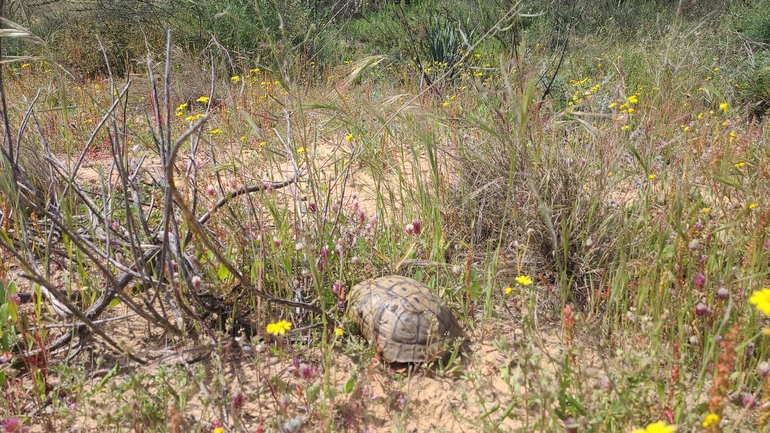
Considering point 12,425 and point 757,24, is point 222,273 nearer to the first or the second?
point 12,425

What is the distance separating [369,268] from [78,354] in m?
1.14

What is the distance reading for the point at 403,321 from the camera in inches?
71.9

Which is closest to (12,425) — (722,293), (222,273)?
(222,273)

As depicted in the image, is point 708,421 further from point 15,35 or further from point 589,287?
A: point 15,35

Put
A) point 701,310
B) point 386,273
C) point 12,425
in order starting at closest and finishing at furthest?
1. point 12,425
2. point 701,310
3. point 386,273

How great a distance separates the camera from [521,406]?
153cm

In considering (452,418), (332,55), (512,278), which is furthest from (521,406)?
(332,55)

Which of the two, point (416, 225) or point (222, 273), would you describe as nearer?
point (222, 273)

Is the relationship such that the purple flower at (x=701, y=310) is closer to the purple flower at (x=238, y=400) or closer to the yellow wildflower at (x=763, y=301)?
the yellow wildflower at (x=763, y=301)

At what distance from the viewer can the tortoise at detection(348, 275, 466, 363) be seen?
1796 millimetres

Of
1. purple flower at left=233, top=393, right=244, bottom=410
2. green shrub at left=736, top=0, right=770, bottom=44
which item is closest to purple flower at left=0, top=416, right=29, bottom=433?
purple flower at left=233, top=393, right=244, bottom=410

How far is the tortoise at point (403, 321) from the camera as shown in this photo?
70.7 inches

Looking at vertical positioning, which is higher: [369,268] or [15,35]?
[15,35]

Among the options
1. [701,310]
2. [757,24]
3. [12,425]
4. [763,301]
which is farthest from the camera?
[757,24]
